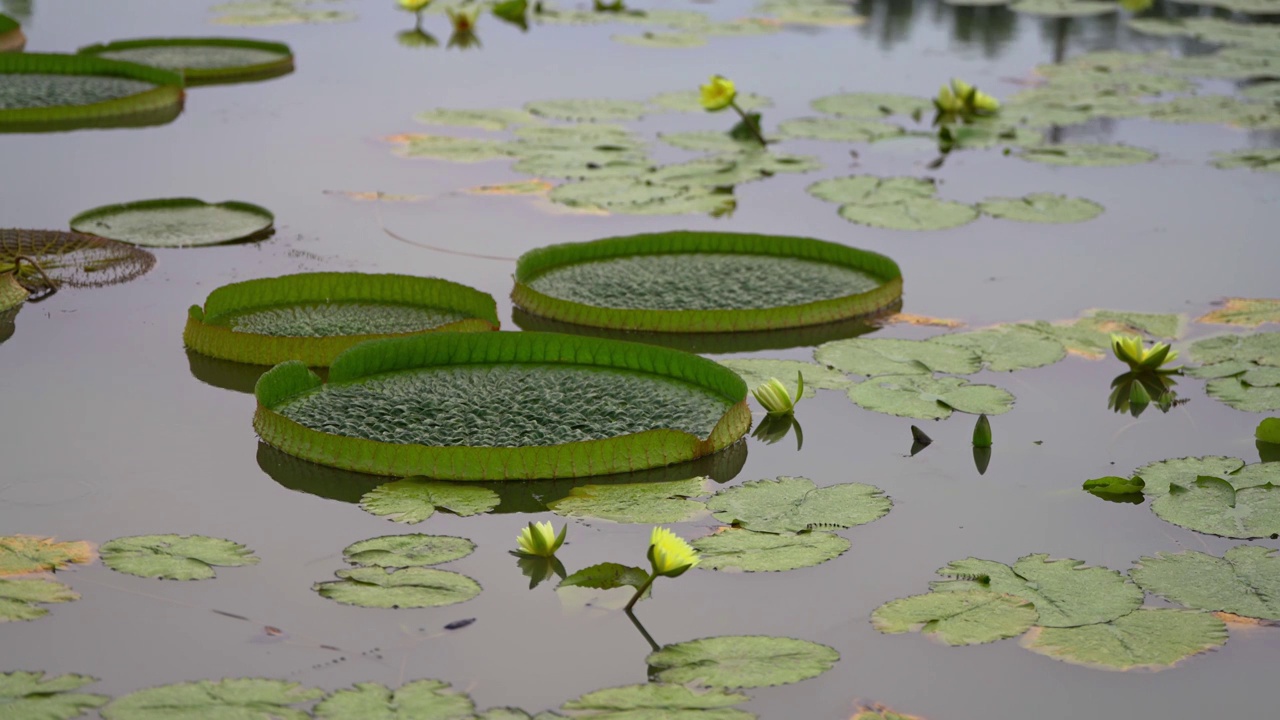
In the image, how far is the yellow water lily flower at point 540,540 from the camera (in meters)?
2.58

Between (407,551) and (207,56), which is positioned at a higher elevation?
(207,56)

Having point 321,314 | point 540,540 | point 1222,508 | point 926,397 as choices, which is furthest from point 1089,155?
point 540,540

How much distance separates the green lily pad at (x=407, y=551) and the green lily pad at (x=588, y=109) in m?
3.76

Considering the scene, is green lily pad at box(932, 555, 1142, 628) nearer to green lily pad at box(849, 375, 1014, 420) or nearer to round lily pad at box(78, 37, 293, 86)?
green lily pad at box(849, 375, 1014, 420)

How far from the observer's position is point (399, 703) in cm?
210

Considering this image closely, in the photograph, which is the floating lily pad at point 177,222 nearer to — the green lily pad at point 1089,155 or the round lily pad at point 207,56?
the round lily pad at point 207,56

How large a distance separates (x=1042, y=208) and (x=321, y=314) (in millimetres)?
2515

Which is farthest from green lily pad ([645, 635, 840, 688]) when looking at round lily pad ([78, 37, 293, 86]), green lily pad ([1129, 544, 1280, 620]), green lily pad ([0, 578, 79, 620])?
round lily pad ([78, 37, 293, 86])

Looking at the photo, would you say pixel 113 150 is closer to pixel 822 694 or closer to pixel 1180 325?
pixel 1180 325

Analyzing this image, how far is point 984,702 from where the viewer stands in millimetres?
2227

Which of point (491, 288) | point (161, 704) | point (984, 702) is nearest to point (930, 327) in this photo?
point (491, 288)

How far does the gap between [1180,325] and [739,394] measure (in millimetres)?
1465

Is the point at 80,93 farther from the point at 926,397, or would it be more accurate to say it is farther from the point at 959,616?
the point at 959,616

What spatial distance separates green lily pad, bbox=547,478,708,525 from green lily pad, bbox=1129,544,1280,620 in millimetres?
816
